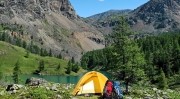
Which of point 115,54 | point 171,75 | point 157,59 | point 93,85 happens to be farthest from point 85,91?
point 157,59

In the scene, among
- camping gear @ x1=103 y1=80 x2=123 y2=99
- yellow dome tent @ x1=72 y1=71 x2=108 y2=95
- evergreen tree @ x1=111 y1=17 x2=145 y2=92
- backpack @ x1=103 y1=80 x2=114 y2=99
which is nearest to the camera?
camping gear @ x1=103 y1=80 x2=123 y2=99

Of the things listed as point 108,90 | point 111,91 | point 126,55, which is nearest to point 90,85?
point 108,90

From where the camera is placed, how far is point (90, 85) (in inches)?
1483

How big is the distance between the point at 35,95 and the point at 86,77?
11433mm

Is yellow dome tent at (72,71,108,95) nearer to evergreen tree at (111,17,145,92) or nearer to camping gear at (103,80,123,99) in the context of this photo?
camping gear at (103,80,123,99)

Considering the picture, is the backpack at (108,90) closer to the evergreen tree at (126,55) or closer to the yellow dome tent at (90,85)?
the yellow dome tent at (90,85)

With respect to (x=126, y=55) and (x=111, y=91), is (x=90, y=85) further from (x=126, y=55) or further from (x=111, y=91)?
(x=126, y=55)

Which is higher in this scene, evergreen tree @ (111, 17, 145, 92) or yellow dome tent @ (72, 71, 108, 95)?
evergreen tree @ (111, 17, 145, 92)

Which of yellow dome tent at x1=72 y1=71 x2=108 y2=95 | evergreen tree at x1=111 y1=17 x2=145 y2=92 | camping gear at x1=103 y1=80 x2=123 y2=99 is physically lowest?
camping gear at x1=103 y1=80 x2=123 y2=99

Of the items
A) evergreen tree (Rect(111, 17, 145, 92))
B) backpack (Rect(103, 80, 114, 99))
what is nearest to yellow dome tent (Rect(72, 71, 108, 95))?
backpack (Rect(103, 80, 114, 99))

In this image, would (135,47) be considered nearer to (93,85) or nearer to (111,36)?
(111,36)

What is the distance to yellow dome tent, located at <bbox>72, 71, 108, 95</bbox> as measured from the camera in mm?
37094

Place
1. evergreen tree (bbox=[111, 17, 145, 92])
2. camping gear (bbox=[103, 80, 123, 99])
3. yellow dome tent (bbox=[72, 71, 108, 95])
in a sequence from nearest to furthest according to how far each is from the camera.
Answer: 1. camping gear (bbox=[103, 80, 123, 99])
2. yellow dome tent (bbox=[72, 71, 108, 95])
3. evergreen tree (bbox=[111, 17, 145, 92])

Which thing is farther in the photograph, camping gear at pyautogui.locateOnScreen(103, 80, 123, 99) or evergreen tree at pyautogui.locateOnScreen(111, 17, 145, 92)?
evergreen tree at pyautogui.locateOnScreen(111, 17, 145, 92)
